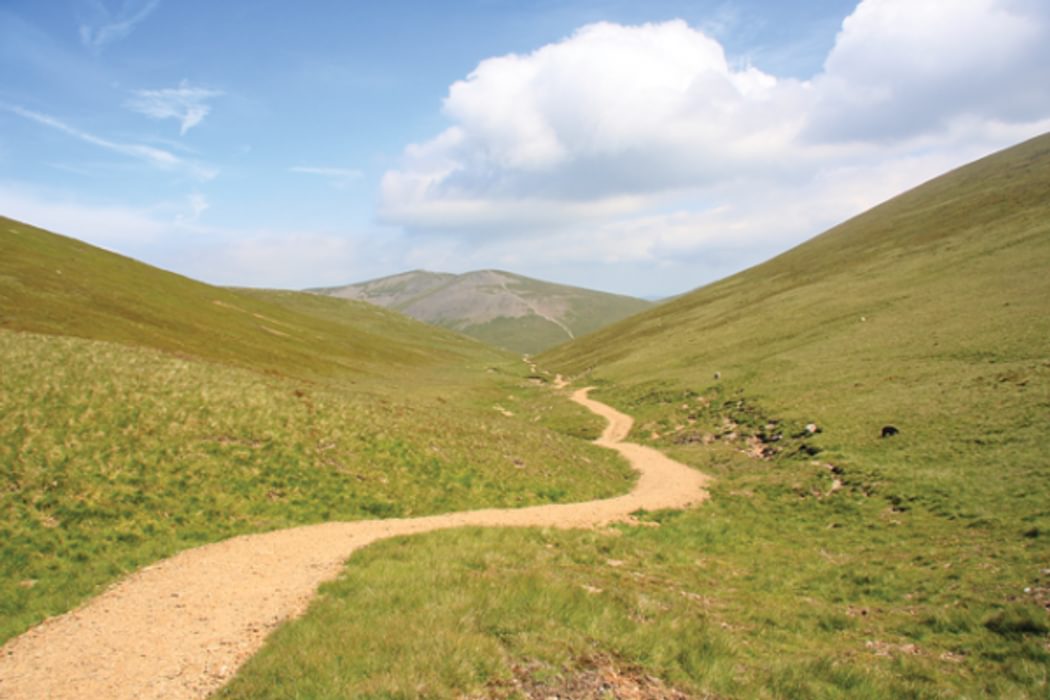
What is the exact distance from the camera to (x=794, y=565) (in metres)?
20.2

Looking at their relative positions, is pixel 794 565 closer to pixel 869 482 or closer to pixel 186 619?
pixel 869 482

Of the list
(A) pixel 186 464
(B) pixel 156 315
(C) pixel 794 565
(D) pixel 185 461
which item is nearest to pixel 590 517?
(C) pixel 794 565

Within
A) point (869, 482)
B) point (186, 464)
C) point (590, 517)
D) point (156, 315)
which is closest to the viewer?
point (186, 464)

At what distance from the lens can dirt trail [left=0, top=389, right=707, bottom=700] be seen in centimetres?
1114

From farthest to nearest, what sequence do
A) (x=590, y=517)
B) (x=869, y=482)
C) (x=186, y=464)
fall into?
(x=869, y=482) < (x=590, y=517) < (x=186, y=464)

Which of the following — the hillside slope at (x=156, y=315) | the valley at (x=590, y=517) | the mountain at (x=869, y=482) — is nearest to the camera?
the valley at (x=590, y=517)

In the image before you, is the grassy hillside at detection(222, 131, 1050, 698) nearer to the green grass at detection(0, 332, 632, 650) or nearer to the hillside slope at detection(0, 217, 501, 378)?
the green grass at detection(0, 332, 632, 650)

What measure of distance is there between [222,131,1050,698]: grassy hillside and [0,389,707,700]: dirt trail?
1113mm

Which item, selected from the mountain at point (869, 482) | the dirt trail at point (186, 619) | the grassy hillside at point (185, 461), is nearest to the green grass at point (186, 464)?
the grassy hillside at point (185, 461)

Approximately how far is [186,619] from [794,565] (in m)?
19.2

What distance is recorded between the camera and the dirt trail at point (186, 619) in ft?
36.6

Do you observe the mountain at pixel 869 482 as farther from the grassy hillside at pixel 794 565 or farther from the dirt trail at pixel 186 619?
the dirt trail at pixel 186 619

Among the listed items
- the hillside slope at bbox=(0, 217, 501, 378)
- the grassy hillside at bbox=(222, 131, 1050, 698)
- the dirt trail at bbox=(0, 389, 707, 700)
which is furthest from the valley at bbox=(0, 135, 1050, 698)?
the hillside slope at bbox=(0, 217, 501, 378)

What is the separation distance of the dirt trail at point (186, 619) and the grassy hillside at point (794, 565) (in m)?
1.11
